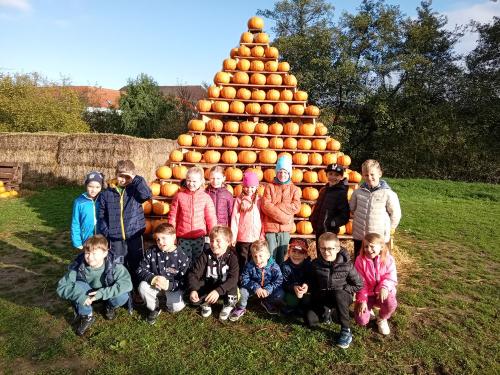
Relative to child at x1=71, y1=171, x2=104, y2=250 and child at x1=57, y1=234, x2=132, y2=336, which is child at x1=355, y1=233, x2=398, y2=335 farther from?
child at x1=71, y1=171, x2=104, y2=250

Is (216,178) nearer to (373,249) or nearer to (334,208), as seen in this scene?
(334,208)

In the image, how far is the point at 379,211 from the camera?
4375 mm

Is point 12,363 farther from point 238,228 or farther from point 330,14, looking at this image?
point 330,14

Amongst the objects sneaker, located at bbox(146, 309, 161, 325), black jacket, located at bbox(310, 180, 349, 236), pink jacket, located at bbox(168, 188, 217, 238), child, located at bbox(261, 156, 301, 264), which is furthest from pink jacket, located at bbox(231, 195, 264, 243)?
sneaker, located at bbox(146, 309, 161, 325)

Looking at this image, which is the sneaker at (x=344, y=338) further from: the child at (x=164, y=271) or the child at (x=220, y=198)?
the child at (x=220, y=198)

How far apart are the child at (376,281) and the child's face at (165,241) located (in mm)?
2188

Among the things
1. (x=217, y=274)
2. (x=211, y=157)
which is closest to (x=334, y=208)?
(x=217, y=274)

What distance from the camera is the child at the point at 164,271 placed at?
399cm

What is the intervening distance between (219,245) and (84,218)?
5.95 feet

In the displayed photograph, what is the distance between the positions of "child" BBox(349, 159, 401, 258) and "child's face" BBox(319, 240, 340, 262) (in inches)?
31.8

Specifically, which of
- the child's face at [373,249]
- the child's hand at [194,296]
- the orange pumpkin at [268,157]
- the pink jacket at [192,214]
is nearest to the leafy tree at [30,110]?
the orange pumpkin at [268,157]

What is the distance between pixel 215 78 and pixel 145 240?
11.9 ft

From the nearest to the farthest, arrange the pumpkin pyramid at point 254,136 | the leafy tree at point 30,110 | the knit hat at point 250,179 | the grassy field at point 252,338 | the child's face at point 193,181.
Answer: the grassy field at point 252,338
the child's face at point 193,181
the knit hat at point 250,179
the pumpkin pyramid at point 254,136
the leafy tree at point 30,110

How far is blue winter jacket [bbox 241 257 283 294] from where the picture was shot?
13.7 ft
